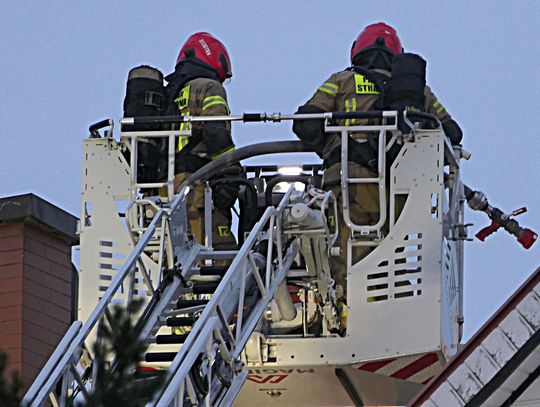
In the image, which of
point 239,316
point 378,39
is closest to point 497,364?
point 239,316

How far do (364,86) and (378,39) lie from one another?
2.45ft

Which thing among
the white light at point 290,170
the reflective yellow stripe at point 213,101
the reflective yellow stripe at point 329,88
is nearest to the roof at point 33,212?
the reflective yellow stripe at point 213,101

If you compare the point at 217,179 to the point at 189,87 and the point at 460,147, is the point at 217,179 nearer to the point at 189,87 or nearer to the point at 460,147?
the point at 189,87

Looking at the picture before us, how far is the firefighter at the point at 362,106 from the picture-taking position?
1480cm

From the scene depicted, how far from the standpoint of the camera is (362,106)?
15320 mm

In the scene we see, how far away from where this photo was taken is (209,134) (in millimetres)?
15406

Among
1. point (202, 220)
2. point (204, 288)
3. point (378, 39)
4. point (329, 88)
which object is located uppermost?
point (378, 39)

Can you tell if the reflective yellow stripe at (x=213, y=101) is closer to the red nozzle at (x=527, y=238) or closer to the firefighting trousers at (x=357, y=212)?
the firefighting trousers at (x=357, y=212)

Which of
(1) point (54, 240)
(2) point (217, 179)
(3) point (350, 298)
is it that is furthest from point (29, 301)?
(3) point (350, 298)

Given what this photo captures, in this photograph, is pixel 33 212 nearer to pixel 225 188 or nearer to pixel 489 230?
pixel 225 188

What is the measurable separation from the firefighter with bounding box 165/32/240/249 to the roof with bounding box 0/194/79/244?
1398 millimetres

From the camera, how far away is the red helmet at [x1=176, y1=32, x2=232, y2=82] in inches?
A: 649

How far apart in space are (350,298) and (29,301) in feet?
10.5

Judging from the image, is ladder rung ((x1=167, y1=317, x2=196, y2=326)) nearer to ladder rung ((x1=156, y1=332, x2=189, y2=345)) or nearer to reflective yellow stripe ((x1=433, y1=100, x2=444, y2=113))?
ladder rung ((x1=156, y1=332, x2=189, y2=345))
